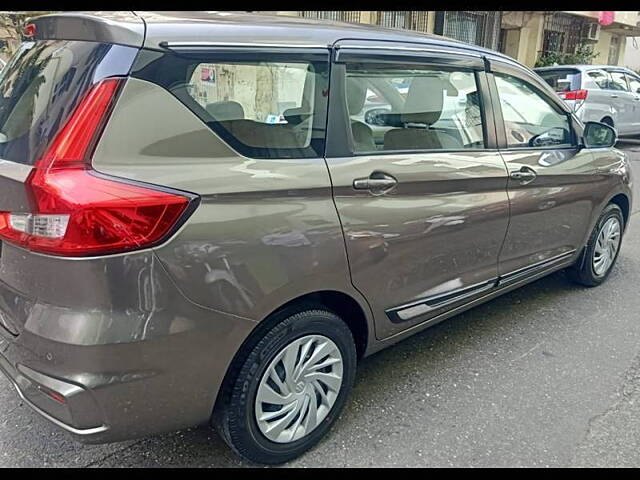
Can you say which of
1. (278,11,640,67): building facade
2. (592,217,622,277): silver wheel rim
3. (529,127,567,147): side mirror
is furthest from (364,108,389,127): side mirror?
(278,11,640,67): building facade

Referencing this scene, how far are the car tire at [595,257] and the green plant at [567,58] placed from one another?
46.2 feet

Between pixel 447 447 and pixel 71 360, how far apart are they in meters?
1.61

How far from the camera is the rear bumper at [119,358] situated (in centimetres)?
170

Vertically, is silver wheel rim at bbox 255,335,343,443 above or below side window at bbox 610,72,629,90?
below

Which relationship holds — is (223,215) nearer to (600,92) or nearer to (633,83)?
(600,92)

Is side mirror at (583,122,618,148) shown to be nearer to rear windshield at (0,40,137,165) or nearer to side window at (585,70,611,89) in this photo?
rear windshield at (0,40,137,165)

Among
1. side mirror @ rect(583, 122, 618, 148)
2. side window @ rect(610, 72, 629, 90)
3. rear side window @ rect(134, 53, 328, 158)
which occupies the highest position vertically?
rear side window @ rect(134, 53, 328, 158)

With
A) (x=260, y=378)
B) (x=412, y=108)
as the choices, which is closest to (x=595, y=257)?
(x=412, y=108)

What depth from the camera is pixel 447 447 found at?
7.74 feet

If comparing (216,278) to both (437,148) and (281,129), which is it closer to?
(281,129)

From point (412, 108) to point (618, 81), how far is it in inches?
393

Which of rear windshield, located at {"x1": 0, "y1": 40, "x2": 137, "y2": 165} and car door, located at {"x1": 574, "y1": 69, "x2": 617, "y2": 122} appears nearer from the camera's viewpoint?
rear windshield, located at {"x1": 0, "y1": 40, "x2": 137, "y2": 165}

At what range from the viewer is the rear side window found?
6.03 ft
